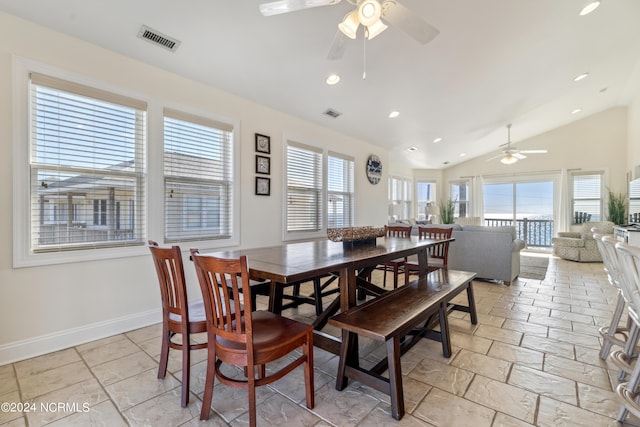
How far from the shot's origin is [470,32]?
3125 millimetres

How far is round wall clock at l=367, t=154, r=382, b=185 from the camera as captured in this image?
6.03m

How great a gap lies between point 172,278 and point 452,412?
178 centimetres

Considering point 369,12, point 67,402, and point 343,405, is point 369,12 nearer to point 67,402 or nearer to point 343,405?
point 343,405

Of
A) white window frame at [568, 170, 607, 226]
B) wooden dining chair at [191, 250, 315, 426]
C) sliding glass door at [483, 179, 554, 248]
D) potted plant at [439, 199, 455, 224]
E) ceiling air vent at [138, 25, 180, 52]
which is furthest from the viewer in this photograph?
potted plant at [439, 199, 455, 224]

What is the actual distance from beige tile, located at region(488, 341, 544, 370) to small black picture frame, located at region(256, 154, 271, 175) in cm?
313

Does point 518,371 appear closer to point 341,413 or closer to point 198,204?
point 341,413

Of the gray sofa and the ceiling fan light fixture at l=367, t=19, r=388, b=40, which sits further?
the gray sofa

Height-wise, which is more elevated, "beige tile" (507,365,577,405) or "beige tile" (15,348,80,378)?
"beige tile" (507,365,577,405)

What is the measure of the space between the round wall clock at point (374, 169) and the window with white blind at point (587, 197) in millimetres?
5471

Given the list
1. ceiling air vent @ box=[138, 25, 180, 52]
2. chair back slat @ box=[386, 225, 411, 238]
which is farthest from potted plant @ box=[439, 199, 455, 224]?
ceiling air vent @ box=[138, 25, 180, 52]

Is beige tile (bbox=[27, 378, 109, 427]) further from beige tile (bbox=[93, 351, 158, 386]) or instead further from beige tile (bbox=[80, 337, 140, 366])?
beige tile (bbox=[80, 337, 140, 366])

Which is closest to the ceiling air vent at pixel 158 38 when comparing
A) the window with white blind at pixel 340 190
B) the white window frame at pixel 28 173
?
the white window frame at pixel 28 173

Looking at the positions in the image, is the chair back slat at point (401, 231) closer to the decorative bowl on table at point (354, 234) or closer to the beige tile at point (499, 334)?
the decorative bowl on table at point (354, 234)

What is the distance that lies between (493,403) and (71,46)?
403 centimetres
